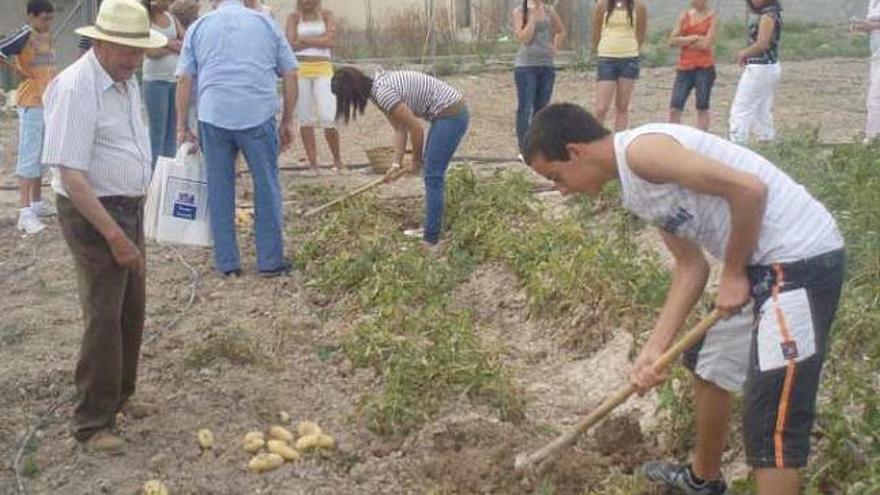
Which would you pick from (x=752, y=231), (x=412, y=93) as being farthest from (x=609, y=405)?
(x=412, y=93)

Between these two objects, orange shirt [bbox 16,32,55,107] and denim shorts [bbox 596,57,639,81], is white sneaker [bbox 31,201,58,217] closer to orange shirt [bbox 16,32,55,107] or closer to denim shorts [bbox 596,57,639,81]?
orange shirt [bbox 16,32,55,107]

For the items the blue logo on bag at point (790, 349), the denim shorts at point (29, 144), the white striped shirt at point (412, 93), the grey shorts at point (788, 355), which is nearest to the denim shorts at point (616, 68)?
the white striped shirt at point (412, 93)

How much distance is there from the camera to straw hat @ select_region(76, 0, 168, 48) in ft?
16.7

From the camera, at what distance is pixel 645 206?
13.0ft

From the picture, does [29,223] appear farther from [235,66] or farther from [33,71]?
[235,66]

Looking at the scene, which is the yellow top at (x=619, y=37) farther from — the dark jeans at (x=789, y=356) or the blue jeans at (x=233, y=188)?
the dark jeans at (x=789, y=356)

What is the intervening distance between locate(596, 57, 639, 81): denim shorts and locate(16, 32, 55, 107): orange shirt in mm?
4283

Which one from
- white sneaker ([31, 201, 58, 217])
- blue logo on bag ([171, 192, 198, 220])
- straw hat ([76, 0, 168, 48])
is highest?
straw hat ([76, 0, 168, 48])

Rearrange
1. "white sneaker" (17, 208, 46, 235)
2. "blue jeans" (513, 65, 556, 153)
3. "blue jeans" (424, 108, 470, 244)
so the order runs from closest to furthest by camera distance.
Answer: "blue jeans" (424, 108, 470, 244) < "white sneaker" (17, 208, 46, 235) < "blue jeans" (513, 65, 556, 153)

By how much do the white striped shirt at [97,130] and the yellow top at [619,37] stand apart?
5894mm

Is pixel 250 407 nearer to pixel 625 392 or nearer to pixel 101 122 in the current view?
pixel 101 122

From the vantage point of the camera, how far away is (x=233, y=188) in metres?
8.00

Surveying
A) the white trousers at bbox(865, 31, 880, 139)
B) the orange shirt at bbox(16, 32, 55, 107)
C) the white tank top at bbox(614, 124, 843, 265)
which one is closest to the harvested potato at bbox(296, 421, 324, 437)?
the white tank top at bbox(614, 124, 843, 265)

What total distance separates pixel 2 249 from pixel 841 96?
33.3 feet
